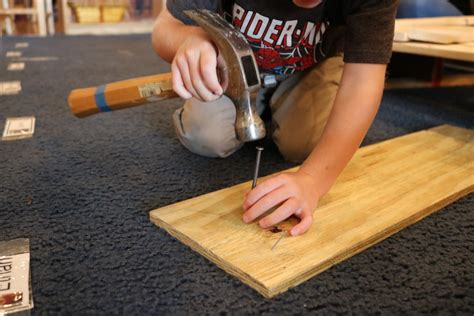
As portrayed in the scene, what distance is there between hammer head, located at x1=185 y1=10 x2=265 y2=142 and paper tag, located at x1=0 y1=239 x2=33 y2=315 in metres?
0.33

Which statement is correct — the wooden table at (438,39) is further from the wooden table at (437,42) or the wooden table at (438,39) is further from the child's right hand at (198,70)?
the child's right hand at (198,70)

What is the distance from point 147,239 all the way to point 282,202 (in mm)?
202

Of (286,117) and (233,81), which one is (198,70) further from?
(286,117)

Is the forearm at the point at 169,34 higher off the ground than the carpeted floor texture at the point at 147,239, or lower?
higher

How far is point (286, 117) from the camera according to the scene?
1.10m

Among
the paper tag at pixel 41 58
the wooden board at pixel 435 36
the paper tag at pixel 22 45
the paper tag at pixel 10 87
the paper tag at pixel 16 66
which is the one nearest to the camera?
the wooden board at pixel 435 36

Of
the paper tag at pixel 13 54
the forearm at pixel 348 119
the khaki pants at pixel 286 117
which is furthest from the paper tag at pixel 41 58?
the forearm at pixel 348 119

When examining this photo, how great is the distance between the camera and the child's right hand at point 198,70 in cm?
63

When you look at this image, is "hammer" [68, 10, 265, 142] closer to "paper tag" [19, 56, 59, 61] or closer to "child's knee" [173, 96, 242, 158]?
"child's knee" [173, 96, 242, 158]

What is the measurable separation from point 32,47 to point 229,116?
2178 mm

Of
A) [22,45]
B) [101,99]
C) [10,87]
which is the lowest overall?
[22,45]

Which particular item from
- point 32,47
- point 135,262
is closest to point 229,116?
point 135,262

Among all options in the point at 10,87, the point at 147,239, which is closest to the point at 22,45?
the point at 10,87

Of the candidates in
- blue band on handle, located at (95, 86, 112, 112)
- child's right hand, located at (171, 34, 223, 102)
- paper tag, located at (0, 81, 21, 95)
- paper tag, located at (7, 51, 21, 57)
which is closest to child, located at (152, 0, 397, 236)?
child's right hand, located at (171, 34, 223, 102)
